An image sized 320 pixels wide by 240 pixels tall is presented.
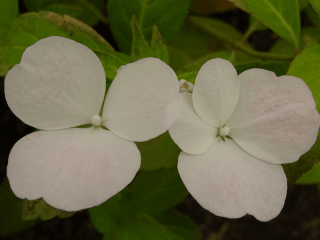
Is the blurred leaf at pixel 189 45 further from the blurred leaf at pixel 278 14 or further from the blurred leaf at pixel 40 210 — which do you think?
the blurred leaf at pixel 40 210

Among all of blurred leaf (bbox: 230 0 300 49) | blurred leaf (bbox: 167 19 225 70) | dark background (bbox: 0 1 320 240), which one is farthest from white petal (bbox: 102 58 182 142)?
dark background (bbox: 0 1 320 240)

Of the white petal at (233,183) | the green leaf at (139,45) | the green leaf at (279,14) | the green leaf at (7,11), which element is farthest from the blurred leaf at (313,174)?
the green leaf at (7,11)

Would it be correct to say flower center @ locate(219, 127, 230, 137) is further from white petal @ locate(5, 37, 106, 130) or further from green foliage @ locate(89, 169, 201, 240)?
green foliage @ locate(89, 169, 201, 240)

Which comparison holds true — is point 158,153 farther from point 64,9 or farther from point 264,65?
point 64,9

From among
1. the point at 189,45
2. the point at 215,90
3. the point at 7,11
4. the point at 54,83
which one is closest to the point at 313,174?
the point at 215,90

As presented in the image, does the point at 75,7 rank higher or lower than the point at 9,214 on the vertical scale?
higher
